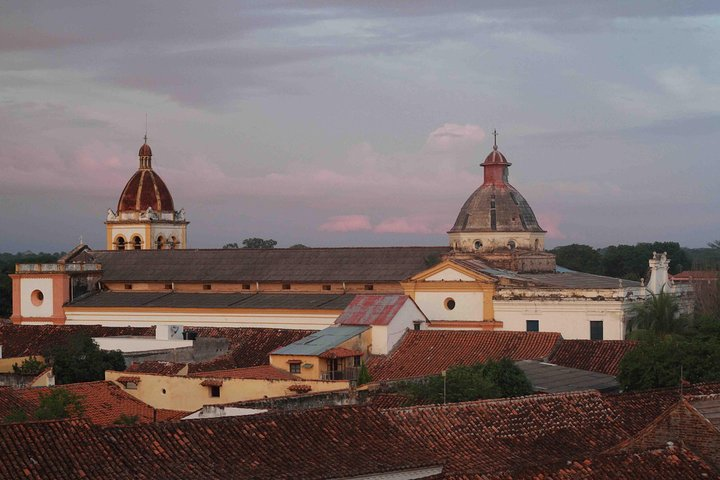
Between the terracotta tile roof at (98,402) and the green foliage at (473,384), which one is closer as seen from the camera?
the green foliage at (473,384)

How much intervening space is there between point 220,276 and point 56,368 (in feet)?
53.4

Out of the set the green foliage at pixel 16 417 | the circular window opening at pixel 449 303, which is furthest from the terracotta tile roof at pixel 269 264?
the green foliage at pixel 16 417

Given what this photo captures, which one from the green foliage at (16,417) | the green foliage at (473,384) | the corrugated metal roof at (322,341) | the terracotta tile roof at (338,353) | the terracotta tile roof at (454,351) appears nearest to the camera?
the green foliage at (16,417)

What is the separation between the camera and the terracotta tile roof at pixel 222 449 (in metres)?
17.2

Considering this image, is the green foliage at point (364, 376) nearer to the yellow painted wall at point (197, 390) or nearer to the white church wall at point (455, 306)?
the yellow painted wall at point (197, 390)

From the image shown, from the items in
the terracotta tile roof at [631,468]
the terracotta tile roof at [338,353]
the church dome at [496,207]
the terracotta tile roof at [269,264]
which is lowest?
the terracotta tile roof at [631,468]

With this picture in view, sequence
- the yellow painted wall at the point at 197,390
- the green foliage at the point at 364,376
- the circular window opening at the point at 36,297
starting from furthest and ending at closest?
the circular window opening at the point at 36,297, the green foliage at the point at 364,376, the yellow painted wall at the point at 197,390

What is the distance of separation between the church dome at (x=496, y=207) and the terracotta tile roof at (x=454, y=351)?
32.6 feet

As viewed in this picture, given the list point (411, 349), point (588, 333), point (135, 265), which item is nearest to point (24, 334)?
point (135, 265)

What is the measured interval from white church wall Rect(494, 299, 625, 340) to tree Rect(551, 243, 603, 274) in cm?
4069

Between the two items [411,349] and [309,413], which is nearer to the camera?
[309,413]

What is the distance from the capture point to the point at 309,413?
20.1m

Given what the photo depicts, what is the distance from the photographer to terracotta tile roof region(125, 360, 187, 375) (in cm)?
3350

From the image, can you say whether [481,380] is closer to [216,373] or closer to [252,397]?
[252,397]
